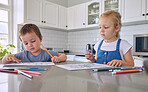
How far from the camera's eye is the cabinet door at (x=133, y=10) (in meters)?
2.58

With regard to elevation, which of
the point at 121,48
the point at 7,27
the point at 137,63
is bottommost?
the point at 137,63

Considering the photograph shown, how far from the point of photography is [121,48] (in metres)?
1.20

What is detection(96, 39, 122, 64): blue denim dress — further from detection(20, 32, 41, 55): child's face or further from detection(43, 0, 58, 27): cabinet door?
detection(43, 0, 58, 27): cabinet door

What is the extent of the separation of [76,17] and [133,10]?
157 centimetres

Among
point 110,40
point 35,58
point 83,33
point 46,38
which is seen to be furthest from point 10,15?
point 110,40

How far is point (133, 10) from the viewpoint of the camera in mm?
2693

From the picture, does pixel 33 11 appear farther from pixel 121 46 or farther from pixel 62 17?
pixel 121 46

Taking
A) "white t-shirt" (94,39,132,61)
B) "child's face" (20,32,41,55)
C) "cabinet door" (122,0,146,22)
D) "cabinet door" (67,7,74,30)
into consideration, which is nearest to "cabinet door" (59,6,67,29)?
"cabinet door" (67,7,74,30)

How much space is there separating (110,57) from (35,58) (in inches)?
26.5

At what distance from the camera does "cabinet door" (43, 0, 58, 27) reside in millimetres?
3426

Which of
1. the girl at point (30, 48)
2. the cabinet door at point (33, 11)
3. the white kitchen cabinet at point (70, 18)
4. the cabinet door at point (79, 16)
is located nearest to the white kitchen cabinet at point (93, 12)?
the cabinet door at point (79, 16)

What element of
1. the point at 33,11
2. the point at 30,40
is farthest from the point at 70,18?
the point at 30,40

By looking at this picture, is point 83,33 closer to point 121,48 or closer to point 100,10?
point 100,10

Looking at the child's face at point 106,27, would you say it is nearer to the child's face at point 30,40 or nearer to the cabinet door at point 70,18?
the child's face at point 30,40
